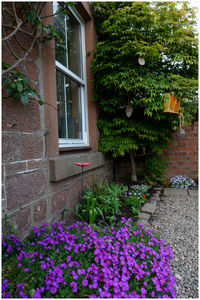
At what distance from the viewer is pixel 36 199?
60.6 inches

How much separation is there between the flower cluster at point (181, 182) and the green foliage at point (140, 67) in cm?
121

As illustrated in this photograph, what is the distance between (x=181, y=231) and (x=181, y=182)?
1.96 m

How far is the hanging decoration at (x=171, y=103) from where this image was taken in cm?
266

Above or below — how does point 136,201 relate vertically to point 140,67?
below

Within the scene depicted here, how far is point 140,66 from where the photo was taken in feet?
9.18

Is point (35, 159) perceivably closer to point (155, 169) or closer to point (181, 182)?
point (155, 169)

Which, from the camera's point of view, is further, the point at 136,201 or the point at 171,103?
the point at 171,103

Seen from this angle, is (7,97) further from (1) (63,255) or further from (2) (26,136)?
(1) (63,255)

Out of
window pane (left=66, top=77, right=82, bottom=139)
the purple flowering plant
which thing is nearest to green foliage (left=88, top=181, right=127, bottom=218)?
the purple flowering plant

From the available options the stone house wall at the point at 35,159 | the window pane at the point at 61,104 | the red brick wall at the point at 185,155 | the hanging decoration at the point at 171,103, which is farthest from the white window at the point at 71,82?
the red brick wall at the point at 185,155

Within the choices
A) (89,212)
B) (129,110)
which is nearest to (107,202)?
(89,212)

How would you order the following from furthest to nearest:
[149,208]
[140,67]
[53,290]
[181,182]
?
1. [181,182]
2. [140,67]
3. [149,208]
4. [53,290]

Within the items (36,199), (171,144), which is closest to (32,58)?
(36,199)

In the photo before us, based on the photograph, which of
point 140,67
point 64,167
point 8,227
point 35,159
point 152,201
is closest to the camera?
point 8,227
